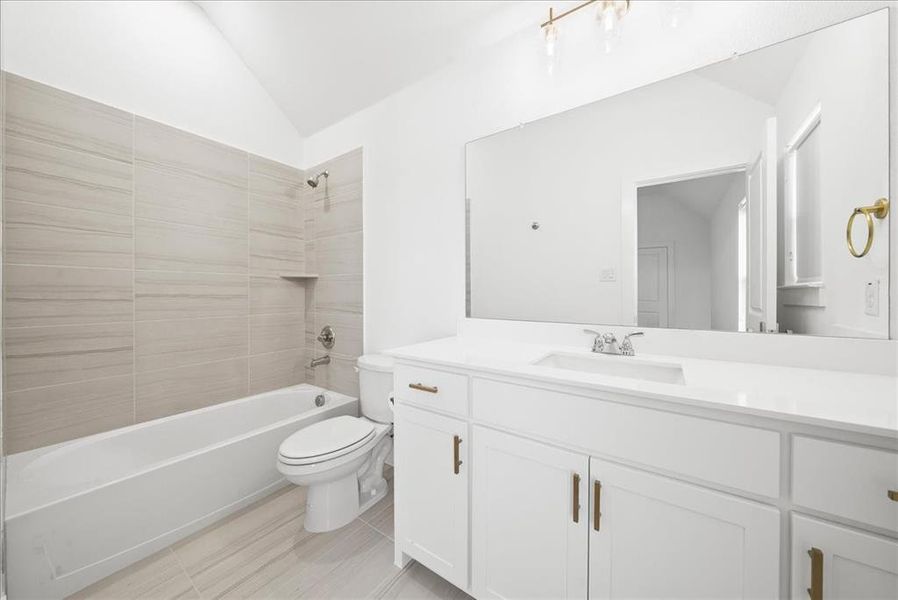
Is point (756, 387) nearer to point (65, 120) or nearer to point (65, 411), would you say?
point (65, 411)

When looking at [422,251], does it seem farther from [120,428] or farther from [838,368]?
[120,428]

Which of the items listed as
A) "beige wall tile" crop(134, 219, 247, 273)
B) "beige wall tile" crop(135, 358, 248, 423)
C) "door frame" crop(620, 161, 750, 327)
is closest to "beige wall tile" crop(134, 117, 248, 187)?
"beige wall tile" crop(134, 219, 247, 273)

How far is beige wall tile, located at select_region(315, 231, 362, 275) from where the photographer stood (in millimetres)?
2281

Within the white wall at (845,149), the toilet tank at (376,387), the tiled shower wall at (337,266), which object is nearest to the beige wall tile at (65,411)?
the tiled shower wall at (337,266)

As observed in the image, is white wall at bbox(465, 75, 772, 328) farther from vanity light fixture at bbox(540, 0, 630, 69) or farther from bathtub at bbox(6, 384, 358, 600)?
bathtub at bbox(6, 384, 358, 600)

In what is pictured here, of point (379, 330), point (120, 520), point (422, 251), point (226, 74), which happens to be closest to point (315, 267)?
point (379, 330)

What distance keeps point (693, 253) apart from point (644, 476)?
2.83 ft

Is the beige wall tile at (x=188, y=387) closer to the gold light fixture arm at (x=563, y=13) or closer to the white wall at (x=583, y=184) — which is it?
the white wall at (x=583, y=184)

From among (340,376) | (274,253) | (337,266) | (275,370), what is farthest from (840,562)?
(274,253)

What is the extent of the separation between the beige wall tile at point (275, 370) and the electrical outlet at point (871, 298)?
2.89 metres

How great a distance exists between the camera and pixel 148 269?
1821mm

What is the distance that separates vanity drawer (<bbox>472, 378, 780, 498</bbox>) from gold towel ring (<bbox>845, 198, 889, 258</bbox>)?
69 centimetres

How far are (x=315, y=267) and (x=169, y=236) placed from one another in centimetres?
88

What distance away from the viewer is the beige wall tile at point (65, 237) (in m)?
1.44
